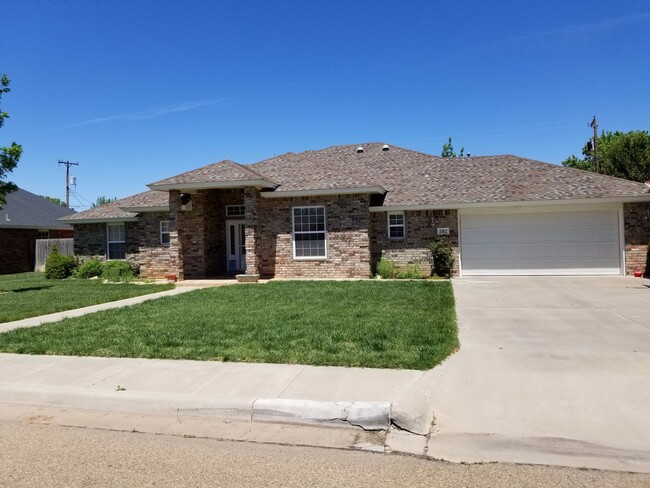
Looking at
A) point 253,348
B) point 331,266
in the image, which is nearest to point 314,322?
point 253,348

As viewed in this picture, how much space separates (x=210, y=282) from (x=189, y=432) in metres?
Answer: 13.6

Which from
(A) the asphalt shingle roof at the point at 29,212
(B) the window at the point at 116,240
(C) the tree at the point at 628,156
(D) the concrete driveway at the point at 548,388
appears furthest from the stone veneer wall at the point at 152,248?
(C) the tree at the point at 628,156

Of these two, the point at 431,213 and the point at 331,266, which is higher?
the point at 431,213

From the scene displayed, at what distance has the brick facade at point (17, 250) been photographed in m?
29.1

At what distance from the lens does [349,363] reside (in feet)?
21.5

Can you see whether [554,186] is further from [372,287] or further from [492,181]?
Answer: [372,287]

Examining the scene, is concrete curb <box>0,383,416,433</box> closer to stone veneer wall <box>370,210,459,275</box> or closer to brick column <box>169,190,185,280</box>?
brick column <box>169,190,185,280</box>

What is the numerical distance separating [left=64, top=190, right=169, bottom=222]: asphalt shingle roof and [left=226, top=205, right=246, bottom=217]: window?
2462 millimetres

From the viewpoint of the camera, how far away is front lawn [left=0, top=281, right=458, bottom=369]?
23.3 ft

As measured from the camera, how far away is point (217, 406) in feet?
17.4

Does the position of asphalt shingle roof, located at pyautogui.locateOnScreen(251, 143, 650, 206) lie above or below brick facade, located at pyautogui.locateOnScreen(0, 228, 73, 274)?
above

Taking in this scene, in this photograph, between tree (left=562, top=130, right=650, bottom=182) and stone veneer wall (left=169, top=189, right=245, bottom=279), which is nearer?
stone veneer wall (left=169, top=189, right=245, bottom=279)

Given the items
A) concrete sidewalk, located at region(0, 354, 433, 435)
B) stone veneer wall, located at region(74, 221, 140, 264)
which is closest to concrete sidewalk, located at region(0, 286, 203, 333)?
concrete sidewalk, located at region(0, 354, 433, 435)

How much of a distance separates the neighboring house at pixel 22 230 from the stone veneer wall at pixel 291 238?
15.2m
